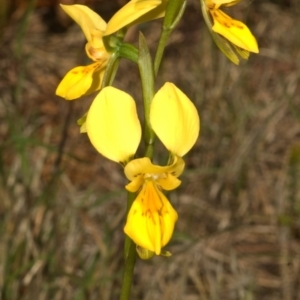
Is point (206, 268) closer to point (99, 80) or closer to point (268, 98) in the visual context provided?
point (268, 98)

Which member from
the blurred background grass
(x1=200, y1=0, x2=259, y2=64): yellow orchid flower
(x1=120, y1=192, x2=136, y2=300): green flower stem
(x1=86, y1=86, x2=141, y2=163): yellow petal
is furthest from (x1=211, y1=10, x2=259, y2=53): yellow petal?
the blurred background grass

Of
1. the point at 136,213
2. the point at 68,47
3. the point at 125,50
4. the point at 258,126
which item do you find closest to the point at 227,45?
the point at 125,50

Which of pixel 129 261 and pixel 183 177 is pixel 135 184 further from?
pixel 183 177

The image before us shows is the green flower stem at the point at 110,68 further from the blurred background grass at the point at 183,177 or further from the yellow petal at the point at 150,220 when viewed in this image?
the blurred background grass at the point at 183,177

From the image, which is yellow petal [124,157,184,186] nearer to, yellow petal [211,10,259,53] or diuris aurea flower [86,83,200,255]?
diuris aurea flower [86,83,200,255]

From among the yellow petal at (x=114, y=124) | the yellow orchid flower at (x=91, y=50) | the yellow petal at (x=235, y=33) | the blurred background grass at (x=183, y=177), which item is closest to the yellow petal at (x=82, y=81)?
the yellow orchid flower at (x=91, y=50)
